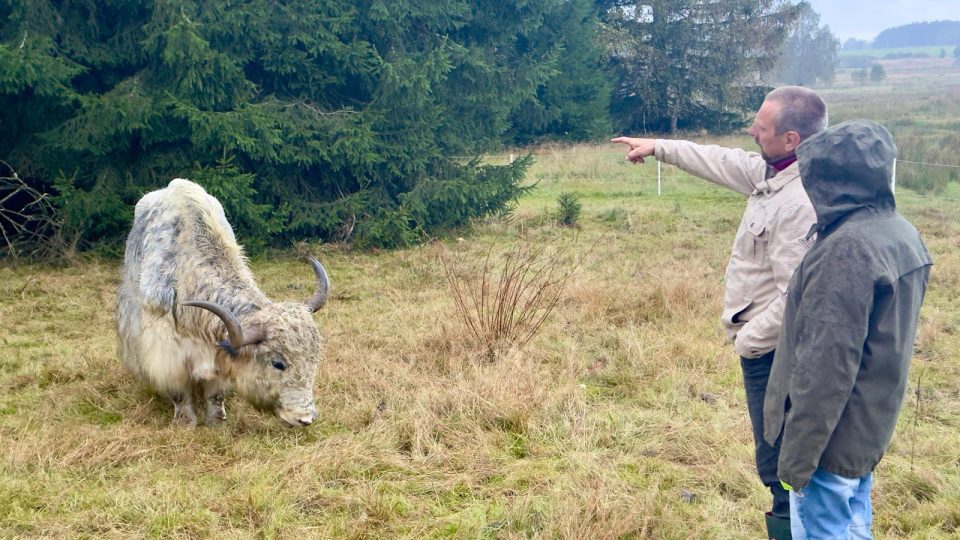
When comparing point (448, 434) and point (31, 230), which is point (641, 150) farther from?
point (31, 230)

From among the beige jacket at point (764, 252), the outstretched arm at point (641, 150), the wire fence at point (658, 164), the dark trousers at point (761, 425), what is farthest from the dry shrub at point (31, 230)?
the dark trousers at point (761, 425)

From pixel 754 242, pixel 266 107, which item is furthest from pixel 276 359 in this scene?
pixel 266 107

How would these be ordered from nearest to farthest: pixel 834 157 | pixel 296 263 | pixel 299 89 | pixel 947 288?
pixel 834 157, pixel 947 288, pixel 296 263, pixel 299 89

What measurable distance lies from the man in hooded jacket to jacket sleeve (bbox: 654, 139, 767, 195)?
3.55 feet

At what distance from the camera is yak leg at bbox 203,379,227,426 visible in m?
6.11

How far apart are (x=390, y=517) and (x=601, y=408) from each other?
2.15 metres

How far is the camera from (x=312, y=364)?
18.5 feet

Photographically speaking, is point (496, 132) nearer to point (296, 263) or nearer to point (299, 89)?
point (299, 89)

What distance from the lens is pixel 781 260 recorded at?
354 cm

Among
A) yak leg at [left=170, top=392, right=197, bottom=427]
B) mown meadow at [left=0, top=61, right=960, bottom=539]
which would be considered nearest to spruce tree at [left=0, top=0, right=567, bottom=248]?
mown meadow at [left=0, top=61, right=960, bottom=539]

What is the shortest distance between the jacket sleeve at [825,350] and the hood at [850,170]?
0.19 meters

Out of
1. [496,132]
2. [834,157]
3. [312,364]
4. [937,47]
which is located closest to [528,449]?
[312,364]

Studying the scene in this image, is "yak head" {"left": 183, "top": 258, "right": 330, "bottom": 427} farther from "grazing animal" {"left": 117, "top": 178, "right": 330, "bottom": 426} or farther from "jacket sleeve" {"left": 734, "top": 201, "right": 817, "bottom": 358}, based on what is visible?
"jacket sleeve" {"left": 734, "top": 201, "right": 817, "bottom": 358}

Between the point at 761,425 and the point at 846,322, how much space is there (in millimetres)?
1143
